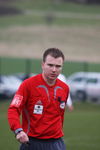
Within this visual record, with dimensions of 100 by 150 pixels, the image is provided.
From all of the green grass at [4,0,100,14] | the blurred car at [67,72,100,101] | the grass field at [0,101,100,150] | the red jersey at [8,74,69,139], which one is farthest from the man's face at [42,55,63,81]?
the green grass at [4,0,100,14]

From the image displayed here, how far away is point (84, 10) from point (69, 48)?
57.3 feet

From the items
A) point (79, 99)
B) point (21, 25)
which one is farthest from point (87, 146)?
point (21, 25)

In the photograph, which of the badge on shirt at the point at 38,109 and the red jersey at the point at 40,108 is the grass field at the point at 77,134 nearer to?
the red jersey at the point at 40,108

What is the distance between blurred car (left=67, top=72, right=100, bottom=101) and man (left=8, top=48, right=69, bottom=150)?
79.9ft

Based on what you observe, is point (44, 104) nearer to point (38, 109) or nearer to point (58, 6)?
point (38, 109)

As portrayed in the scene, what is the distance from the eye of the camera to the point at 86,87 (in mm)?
31016

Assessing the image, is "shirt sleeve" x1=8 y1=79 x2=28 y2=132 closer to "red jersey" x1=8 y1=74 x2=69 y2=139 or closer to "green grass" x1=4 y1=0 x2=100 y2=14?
"red jersey" x1=8 y1=74 x2=69 y2=139

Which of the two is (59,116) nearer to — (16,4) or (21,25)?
(21,25)

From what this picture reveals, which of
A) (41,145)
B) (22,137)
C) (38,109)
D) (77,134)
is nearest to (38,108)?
(38,109)

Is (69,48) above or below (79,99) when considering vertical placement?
above

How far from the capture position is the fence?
33075mm

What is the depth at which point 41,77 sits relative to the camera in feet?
19.9

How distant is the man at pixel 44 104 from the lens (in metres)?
5.86

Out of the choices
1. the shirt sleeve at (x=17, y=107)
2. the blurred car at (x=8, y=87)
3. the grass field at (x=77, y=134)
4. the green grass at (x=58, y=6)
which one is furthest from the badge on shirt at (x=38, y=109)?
the green grass at (x=58, y=6)
